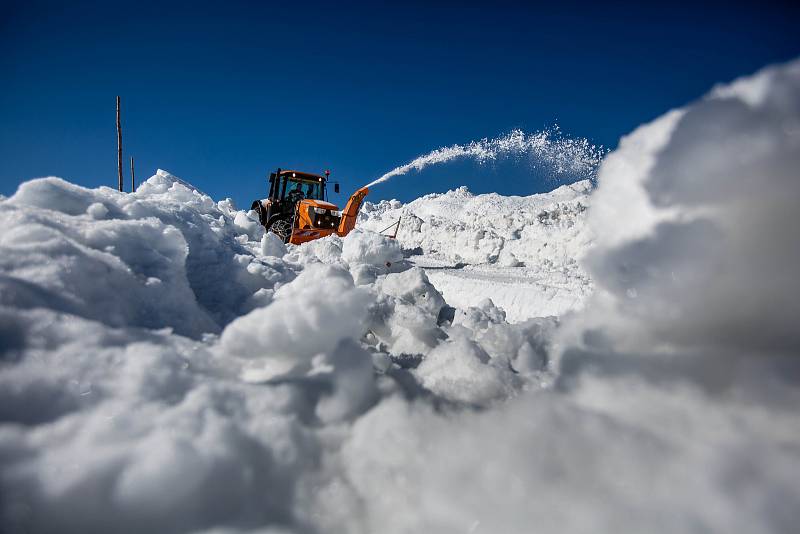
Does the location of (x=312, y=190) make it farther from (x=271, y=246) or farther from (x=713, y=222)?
(x=713, y=222)

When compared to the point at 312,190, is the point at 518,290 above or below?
below

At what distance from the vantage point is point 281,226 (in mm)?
11750

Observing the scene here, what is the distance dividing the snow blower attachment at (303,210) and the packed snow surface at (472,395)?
357 inches

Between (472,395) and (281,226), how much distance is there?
10835 mm

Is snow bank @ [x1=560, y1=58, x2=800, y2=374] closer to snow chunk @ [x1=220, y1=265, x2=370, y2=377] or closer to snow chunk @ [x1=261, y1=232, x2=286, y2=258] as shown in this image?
snow chunk @ [x1=220, y1=265, x2=370, y2=377]

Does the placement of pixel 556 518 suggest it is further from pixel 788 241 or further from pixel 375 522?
pixel 788 241

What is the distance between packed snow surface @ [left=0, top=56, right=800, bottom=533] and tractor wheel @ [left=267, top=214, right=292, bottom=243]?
9612 mm

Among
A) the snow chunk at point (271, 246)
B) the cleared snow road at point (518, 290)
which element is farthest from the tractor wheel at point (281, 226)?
the snow chunk at point (271, 246)

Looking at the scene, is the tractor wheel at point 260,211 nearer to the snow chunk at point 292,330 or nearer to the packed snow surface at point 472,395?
the packed snow surface at point 472,395

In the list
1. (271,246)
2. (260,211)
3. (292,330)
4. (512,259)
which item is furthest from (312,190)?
(292,330)

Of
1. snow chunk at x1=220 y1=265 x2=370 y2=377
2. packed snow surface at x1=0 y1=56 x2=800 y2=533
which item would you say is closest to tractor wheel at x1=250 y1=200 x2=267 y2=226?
packed snow surface at x1=0 y1=56 x2=800 y2=533

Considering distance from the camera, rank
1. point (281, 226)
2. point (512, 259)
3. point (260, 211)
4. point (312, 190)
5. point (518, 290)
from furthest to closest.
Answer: point (260, 211) → point (312, 190) → point (281, 226) → point (512, 259) → point (518, 290)

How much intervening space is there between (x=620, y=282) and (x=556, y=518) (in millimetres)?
869

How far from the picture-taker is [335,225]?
11375 mm
